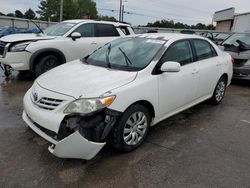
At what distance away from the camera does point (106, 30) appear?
7.49m

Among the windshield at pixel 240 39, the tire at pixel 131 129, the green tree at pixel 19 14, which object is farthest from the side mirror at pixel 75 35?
the green tree at pixel 19 14

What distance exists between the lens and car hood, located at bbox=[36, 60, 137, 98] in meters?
2.76

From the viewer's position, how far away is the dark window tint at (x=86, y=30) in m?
6.91

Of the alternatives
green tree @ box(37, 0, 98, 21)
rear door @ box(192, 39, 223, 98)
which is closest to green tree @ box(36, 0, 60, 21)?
green tree @ box(37, 0, 98, 21)

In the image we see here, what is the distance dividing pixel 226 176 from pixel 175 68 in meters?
1.48

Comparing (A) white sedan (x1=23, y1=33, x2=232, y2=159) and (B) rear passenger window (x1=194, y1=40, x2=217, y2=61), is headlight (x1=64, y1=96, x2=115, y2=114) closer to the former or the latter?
(A) white sedan (x1=23, y1=33, x2=232, y2=159)

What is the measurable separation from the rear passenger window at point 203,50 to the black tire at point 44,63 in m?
3.87

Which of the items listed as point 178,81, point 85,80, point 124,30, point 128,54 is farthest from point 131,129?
point 124,30

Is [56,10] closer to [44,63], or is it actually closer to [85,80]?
[44,63]

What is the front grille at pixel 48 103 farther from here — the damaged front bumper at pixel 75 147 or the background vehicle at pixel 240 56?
the background vehicle at pixel 240 56

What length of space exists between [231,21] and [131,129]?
109 feet

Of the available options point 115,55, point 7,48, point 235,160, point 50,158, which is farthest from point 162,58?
point 7,48

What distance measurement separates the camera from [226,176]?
2.70 meters

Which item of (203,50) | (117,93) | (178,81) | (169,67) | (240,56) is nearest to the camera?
(117,93)
